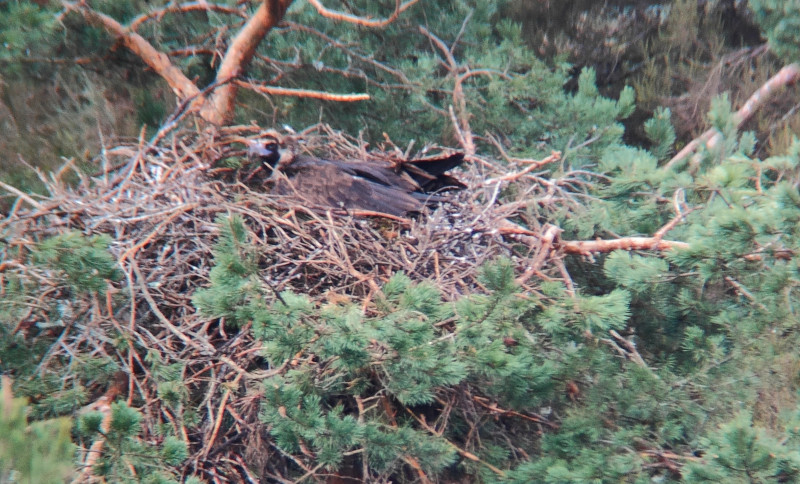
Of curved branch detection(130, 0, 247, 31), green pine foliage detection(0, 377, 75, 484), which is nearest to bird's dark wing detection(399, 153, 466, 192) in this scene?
curved branch detection(130, 0, 247, 31)

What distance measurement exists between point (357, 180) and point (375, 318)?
102cm

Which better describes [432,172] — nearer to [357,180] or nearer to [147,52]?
[357,180]

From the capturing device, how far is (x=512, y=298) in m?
1.95

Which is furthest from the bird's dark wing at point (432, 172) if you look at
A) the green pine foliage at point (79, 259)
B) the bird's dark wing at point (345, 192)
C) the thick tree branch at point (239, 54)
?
the green pine foliage at point (79, 259)

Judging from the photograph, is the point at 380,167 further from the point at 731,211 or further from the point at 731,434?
the point at 731,434

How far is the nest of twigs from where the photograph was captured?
229cm

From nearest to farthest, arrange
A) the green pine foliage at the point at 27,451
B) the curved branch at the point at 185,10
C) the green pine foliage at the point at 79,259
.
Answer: the green pine foliage at the point at 27,451 → the green pine foliage at the point at 79,259 → the curved branch at the point at 185,10

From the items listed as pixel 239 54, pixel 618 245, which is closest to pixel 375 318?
pixel 618 245

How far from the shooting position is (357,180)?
9.57ft

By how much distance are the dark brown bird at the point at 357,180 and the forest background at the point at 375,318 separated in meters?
0.13

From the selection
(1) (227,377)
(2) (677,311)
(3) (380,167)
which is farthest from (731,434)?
(3) (380,167)

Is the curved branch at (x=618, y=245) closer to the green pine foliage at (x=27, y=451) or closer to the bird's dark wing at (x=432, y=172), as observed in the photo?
the bird's dark wing at (x=432, y=172)

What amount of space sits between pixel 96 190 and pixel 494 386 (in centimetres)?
196

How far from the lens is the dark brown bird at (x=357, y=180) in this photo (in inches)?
113
